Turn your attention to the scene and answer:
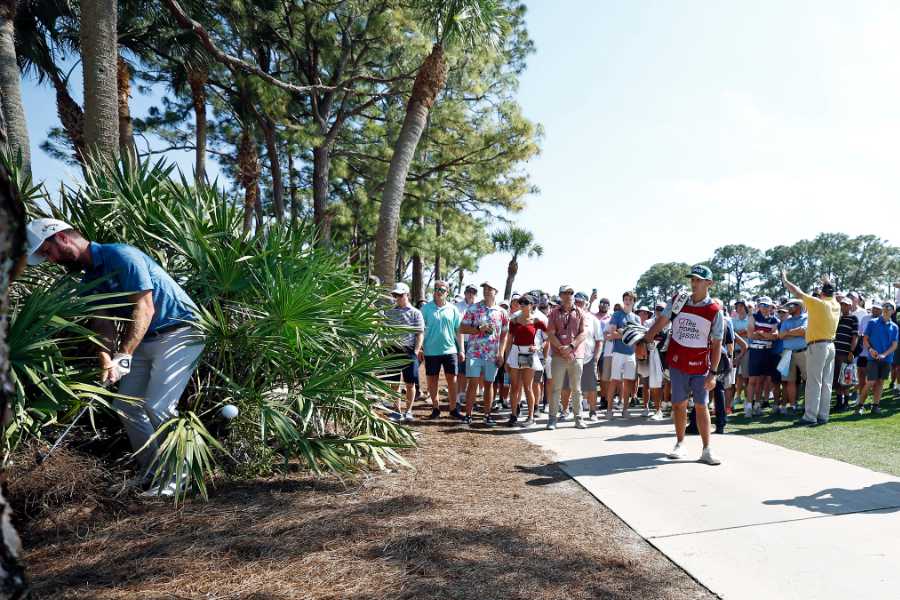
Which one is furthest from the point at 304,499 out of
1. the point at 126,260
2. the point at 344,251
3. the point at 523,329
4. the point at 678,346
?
the point at 523,329

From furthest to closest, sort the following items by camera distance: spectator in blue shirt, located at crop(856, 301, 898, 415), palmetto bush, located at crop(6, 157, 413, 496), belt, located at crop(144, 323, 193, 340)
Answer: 1. spectator in blue shirt, located at crop(856, 301, 898, 415)
2. palmetto bush, located at crop(6, 157, 413, 496)
3. belt, located at crop(144, 323, 193, 340)

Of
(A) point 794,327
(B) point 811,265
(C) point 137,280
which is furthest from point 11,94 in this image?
(B) point 811,265

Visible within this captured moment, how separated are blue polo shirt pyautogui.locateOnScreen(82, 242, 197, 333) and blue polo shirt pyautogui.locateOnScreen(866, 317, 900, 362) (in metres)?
10.3

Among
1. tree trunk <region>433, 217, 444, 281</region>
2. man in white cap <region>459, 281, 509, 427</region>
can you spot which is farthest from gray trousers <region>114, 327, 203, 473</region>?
tree trunk <region>433, 217, 444, 281</region>

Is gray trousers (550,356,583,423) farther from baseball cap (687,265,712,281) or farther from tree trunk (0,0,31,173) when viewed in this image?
tree trunk (0,0,31,173)

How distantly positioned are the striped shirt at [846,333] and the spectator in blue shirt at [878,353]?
222mm

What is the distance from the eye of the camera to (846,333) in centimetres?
947

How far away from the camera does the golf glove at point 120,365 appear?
12.3 ft

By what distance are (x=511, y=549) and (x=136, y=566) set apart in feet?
7.09

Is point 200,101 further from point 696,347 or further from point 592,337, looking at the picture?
point 696,347

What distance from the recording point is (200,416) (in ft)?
15.1

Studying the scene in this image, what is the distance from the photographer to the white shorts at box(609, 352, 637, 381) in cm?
955

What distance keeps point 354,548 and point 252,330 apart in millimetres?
2025

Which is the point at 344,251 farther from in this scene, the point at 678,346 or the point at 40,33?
the point at 40,33
